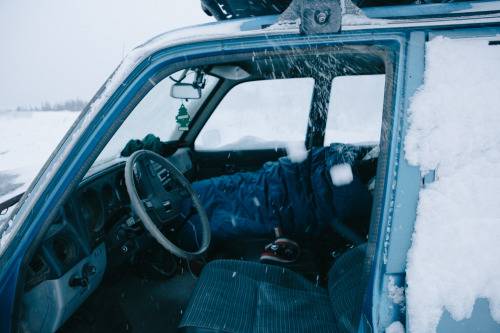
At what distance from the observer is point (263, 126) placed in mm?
3961

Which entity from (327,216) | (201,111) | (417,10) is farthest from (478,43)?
(201,111)

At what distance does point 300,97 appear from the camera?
334 centimetres

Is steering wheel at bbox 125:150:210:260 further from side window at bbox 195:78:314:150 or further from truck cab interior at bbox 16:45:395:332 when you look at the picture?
side window at bbox 195:78:314:150

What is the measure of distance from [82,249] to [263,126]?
2.81 metres

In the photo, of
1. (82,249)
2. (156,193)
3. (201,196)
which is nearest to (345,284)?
(156,193)

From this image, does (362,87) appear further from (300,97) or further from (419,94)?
(419,94)

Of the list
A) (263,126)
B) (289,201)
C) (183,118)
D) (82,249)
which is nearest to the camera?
(82,249)

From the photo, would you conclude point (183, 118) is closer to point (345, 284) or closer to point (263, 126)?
point (263, 126)

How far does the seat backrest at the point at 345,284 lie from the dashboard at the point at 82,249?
1212mm

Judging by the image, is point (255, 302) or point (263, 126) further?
point (263, 126)

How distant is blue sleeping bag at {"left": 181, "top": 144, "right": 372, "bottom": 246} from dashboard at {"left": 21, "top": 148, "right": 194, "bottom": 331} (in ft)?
1.89

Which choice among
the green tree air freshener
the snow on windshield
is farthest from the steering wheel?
the green tree air freshener

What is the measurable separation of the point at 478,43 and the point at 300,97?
2.63m

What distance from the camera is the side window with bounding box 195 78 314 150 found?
131 inches
